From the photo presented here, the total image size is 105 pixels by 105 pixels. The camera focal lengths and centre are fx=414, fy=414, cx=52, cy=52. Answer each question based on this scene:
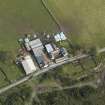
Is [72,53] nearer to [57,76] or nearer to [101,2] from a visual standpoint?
[57,76]

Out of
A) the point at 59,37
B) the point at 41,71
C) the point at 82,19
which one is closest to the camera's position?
the point at 41,71

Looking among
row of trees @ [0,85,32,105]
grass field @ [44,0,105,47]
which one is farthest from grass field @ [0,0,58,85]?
row of trees @ [0,85,32,105]

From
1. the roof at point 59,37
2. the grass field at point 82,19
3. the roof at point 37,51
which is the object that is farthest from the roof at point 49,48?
the grass field at point 82,19

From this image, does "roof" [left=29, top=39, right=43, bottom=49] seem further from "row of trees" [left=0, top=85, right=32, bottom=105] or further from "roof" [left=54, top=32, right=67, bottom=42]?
"row of trees" [left=0, top=85, right=32, bottom=105]

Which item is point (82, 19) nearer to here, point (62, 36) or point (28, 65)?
point (62, 36)

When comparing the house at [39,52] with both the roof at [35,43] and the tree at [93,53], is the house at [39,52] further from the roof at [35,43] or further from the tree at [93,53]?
the tree at [93,53]

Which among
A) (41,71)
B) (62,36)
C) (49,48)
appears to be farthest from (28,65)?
(62,36)

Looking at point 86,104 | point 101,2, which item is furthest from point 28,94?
point 101,2
